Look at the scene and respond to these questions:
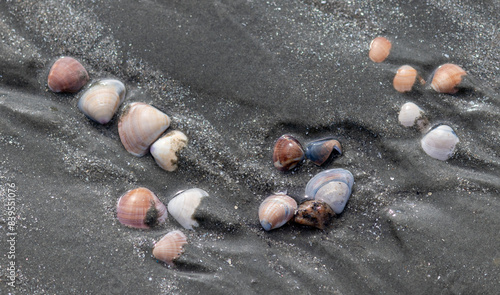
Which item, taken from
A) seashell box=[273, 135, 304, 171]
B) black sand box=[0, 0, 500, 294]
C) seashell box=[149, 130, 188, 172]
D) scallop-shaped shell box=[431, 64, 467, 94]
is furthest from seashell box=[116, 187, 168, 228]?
scallop-shaped shell box=[431, 64, 467, 94]

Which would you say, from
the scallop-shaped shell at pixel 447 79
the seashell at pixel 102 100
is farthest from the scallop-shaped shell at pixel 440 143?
the seashell at pixel 102 100

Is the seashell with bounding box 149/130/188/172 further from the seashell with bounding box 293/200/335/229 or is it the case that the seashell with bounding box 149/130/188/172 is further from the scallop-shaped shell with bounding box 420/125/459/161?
the scallop-shaped shell with bounding box 420/125/459/161

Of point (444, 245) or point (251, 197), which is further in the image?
point (251, 197)

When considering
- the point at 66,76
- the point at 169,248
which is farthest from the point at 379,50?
the point at 66,76

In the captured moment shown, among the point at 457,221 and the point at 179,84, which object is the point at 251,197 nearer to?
the point at 179,84

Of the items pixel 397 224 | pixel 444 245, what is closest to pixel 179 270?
pixel 397 224

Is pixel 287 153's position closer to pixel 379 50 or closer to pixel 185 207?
pixel 185 207
